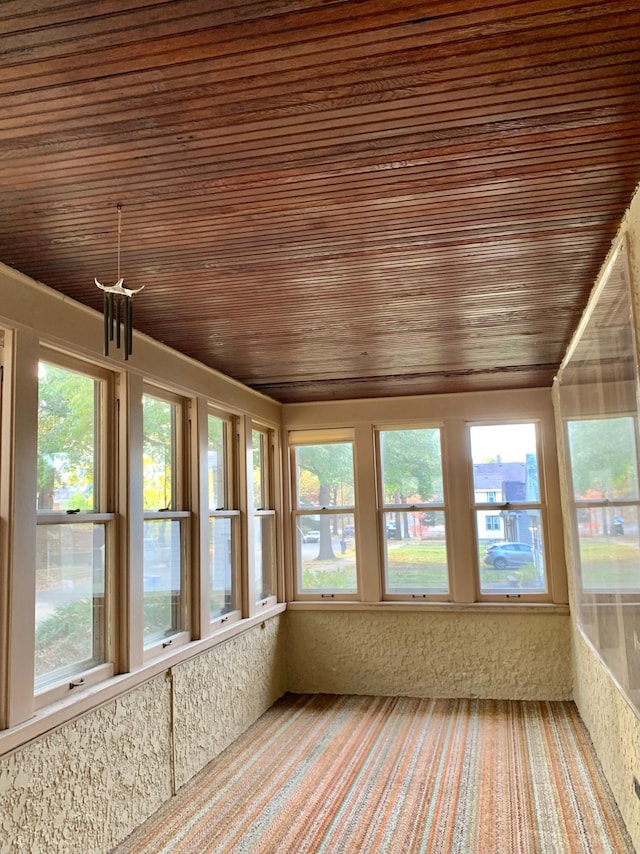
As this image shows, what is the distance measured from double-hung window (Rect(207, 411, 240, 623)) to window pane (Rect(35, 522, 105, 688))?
1142mm

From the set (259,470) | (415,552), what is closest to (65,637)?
(259,470)

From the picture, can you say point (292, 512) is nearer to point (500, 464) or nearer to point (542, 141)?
point (500, 464)

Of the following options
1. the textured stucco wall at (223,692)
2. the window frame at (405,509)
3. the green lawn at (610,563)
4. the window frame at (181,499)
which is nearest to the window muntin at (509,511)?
the window frame at (405,509)

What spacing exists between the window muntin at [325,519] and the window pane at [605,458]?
2.27 meters

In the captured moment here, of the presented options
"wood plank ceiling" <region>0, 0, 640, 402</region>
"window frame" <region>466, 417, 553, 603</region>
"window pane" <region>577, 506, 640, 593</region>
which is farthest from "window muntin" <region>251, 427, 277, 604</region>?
"window pane" <region>577, 506, 640, 593</region>

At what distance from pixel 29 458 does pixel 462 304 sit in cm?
211

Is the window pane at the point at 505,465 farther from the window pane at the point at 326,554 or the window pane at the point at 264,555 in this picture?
the window pane at the point at 264,555

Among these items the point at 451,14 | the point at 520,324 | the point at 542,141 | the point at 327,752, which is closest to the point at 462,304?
the point at 520,324

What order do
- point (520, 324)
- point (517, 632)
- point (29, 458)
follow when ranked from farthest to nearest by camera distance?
point (517, 632) < point (520, 324) < point (29, 458)

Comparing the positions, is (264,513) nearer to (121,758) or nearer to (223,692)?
(223,692)

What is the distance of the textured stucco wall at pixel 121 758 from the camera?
2459mm

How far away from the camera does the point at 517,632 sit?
519 cm

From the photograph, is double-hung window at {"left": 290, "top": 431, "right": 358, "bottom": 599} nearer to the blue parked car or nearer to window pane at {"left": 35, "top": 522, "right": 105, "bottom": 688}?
the blue parked car

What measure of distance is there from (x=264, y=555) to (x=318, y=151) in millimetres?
4117
